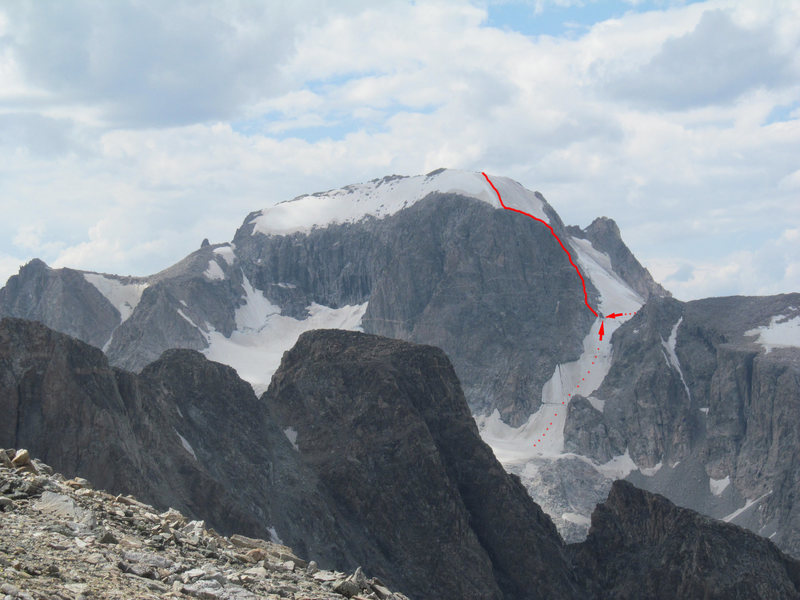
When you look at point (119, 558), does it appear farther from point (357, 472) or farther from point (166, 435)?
point (357, 472)

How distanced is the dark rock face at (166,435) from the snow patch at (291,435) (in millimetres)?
2138

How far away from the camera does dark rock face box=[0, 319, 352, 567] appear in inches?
4341

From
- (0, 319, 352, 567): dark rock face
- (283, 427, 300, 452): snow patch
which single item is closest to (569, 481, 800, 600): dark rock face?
(0, 319, 352, 567): dark rock face

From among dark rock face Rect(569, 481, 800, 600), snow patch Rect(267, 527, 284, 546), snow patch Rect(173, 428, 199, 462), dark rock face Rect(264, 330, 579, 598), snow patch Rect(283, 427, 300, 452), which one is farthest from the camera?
snow patch Rect(283, 427, 300, 452)

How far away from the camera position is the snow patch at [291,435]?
500 feet

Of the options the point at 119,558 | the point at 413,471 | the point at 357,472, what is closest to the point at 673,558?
the point at 413,471

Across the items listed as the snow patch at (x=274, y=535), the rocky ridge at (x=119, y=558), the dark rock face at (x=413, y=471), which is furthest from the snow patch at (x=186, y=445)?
the rocky ridge at (x=119, y=558)

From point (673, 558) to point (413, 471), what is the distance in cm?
3137

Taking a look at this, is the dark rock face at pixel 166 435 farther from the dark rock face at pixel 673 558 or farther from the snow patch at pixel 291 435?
the dark rock face at pixel 673 558

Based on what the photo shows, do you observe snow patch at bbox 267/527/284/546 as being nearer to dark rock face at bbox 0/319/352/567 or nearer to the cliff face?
the cliff face

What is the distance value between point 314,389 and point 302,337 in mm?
11112

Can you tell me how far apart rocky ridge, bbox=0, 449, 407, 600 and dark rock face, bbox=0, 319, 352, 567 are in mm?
72524

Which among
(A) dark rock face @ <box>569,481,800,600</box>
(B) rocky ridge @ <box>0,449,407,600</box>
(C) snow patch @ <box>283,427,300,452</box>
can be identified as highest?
(C) snow patch @ <box>283,427,300,452</box>

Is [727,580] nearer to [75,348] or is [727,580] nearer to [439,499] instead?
[439,499]
